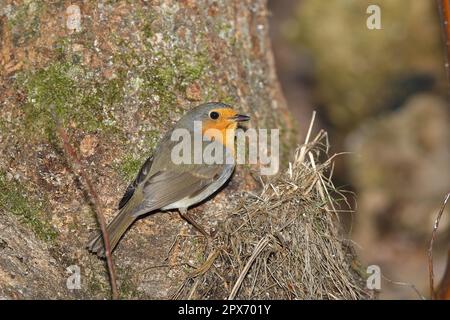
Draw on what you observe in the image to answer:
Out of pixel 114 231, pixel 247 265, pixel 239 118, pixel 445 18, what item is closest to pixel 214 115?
pixel 239 118

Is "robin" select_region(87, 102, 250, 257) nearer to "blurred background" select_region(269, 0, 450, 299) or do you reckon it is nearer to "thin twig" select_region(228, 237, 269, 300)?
"thin twig" select_region(228, 237, 269, 300)

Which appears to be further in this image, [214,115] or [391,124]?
[391,124]

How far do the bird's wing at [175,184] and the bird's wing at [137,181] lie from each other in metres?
0.06

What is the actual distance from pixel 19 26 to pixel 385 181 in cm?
563

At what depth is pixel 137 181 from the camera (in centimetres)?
482

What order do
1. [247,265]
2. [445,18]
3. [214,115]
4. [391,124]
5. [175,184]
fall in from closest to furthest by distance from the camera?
[445,18], [247,265], [175,184], [214,115], [391,124]

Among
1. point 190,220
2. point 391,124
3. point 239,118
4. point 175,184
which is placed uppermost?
point 239,118

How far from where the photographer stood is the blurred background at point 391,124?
9047 millimetres

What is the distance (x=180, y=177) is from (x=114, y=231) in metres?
0.68

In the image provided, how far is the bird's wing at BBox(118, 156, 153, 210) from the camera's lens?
4750mm

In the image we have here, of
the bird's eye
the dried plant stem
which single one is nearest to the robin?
the bird's eye

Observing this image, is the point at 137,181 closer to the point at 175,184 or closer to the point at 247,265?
the point at 175,184

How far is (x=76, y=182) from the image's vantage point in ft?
15.8
